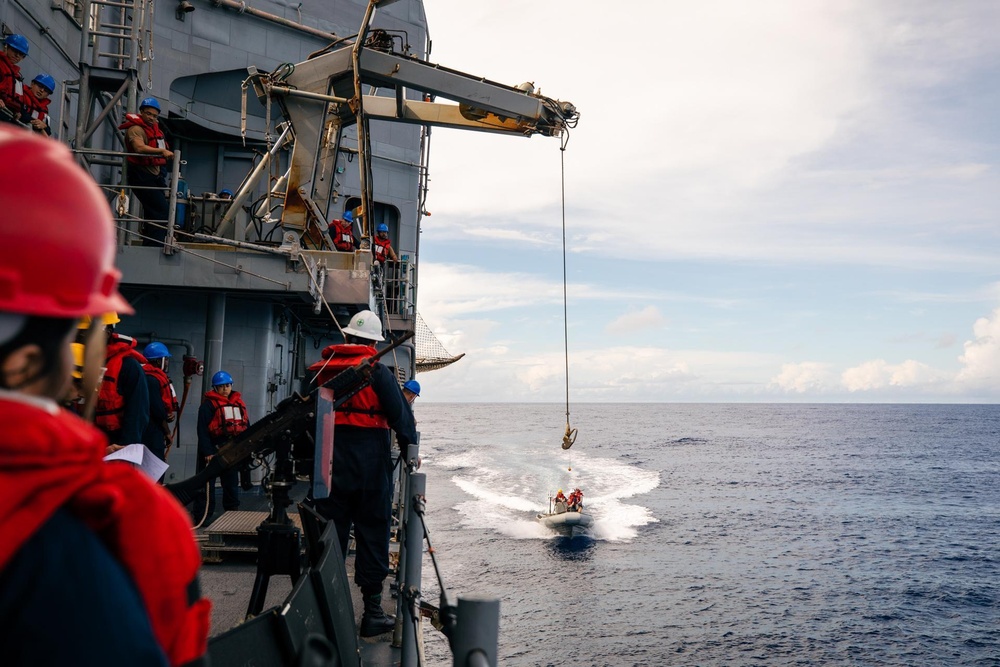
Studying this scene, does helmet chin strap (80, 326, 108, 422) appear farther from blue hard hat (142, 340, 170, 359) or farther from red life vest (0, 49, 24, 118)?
red life vest (0, 49, 24, 118)

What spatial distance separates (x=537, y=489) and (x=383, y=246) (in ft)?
126

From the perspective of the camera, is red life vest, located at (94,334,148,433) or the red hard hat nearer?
the red hard hat

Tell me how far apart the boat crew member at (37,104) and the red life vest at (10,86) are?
0.32 ft

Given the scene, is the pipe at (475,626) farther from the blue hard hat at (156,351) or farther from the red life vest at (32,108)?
the red life vest at (32,108)

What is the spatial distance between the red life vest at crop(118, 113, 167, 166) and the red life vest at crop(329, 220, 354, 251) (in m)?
4.18

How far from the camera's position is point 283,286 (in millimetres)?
9977

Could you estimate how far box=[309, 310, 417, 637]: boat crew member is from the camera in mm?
5438

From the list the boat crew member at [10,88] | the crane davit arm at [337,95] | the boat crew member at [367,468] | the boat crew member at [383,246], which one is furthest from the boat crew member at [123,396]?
the boat crew member at [383,246]

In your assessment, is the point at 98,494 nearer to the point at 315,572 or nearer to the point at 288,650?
the point at 288,650

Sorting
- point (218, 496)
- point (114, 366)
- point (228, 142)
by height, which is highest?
point (228, 142)

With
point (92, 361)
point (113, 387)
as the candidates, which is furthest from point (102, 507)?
point (113, 387)

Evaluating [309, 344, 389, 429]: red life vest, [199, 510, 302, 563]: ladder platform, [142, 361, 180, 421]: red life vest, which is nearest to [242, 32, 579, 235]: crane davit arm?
[142, 361, 180, 421]: red life vest

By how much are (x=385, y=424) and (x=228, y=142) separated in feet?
36.5

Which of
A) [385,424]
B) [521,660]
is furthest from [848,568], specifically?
[385,424]
